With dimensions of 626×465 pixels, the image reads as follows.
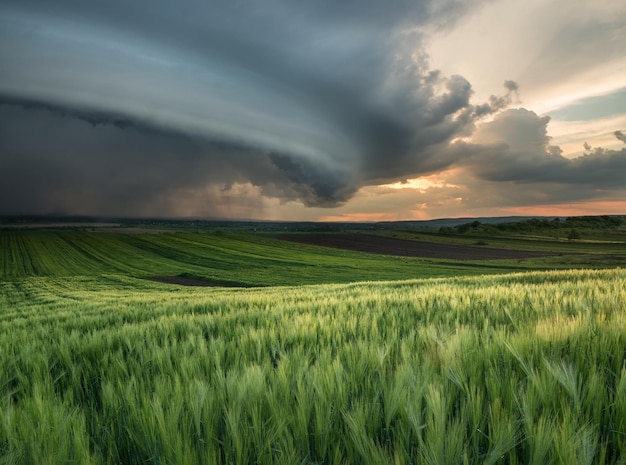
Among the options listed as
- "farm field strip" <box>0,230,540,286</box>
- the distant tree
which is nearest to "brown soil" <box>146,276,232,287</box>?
"farm field strip" <box>0,230,540,286</box>

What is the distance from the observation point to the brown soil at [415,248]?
7225 cm

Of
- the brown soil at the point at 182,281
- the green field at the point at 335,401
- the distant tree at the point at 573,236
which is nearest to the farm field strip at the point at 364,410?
the green field at the point at 335,401

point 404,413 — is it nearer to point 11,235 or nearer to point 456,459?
point 456,459

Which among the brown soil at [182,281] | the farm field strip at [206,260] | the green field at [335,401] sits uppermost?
the green field at [335,401]

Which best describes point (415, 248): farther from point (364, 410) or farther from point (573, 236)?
point (364, 410)

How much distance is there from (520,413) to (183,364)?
5.11 ft

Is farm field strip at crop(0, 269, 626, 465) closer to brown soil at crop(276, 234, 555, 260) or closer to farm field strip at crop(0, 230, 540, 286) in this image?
farm field strip at crop(0, 230, 540, 286)

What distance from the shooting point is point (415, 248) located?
3546 inches

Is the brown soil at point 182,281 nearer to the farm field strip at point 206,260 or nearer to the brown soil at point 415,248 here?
the farm field strip at point 206,260

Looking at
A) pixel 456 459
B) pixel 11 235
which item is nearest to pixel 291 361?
pixel 456 459

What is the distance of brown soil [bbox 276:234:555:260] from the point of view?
72.2 m

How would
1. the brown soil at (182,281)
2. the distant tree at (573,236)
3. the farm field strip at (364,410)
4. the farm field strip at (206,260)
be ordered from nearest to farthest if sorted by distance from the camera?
1. the farm field strip at (364,410)
2. the brown soil at (182,281)
3. the farm field strip at (206,260)
4. the distant tree at (573,236)

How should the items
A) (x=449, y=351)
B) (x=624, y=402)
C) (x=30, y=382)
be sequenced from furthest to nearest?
(x=30, y=382) < (x=449, y=351) < (x=624, y=402)

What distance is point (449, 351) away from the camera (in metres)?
1.81
